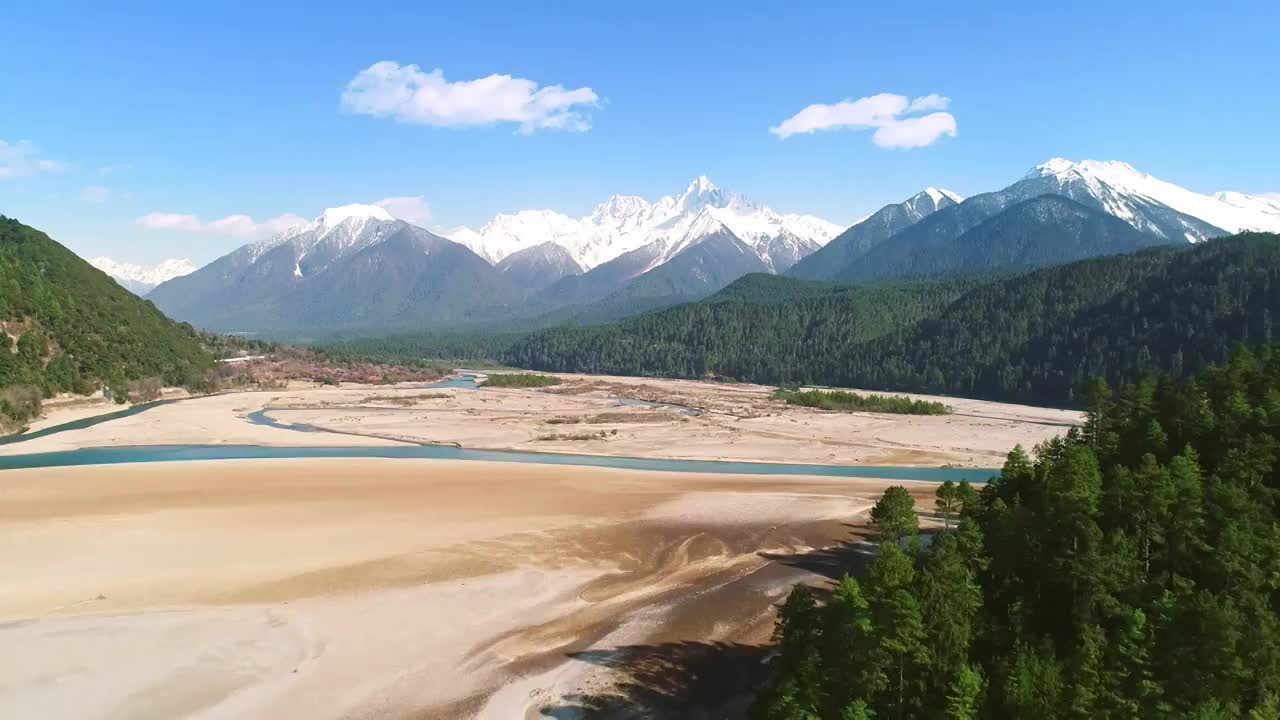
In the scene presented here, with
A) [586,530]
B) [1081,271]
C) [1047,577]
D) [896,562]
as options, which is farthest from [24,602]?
[1081,271]

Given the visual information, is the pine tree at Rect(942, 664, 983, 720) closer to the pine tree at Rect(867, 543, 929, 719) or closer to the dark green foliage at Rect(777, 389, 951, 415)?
the pine tree at Rect(867, 543, 929, 719)

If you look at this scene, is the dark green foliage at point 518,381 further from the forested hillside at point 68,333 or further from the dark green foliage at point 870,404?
the dark green foliage at point 870,404

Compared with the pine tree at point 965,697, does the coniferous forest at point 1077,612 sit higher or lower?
higher

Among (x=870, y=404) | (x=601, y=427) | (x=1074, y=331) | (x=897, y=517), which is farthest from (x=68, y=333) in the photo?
(x=1074, y=331)

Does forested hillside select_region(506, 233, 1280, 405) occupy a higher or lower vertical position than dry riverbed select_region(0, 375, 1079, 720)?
higher

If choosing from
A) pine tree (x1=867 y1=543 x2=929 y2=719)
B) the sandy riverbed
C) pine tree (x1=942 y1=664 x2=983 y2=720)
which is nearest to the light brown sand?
pine tree (x1=867 y1=543 x2=929 y2=719)

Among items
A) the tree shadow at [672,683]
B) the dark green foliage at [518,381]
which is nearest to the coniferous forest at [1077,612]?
the tree shadow at [672,683]

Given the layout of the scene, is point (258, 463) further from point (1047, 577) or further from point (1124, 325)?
point (1124, 325)
